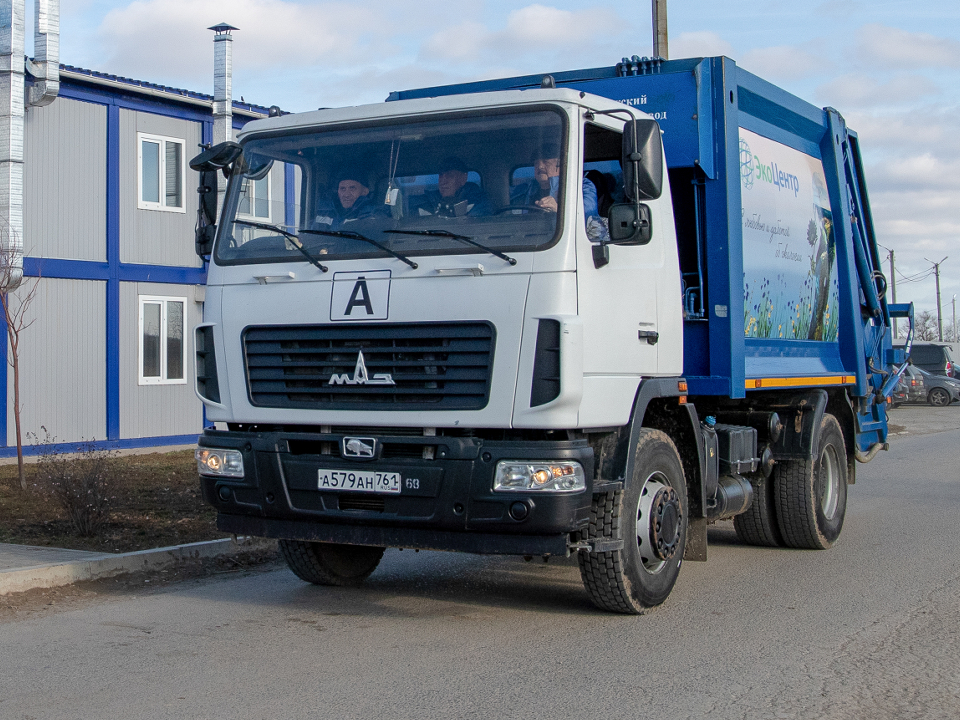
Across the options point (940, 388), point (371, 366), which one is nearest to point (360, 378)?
point (371, 366)

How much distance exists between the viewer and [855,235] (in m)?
9.99

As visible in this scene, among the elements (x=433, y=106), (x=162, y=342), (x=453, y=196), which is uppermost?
(x=433, y=106)

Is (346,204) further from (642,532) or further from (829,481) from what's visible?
(829,481)

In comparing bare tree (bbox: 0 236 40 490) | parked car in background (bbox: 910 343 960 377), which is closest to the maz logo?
bare tree (bbox: 0 236 40 490)

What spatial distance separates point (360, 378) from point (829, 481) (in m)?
5.10

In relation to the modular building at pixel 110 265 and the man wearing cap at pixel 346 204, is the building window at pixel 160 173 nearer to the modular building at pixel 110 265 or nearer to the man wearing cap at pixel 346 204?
the modular building at pixel 110 265

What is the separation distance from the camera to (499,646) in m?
5.70

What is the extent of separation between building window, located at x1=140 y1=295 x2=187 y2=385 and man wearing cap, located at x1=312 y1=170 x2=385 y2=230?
13.4 m

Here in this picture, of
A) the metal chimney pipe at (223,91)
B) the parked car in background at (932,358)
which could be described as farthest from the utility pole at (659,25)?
the parked car in background at (932,358)

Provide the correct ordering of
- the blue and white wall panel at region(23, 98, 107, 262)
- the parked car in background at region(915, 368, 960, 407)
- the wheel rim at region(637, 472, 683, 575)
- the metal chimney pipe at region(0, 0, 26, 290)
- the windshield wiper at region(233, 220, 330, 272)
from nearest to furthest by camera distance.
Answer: the windshield wiper at region(233, 220, 330, 272), the wheel rim at region(637, 472, 683, 575), the metal chimney pipe at region(0, 0, 26, 290), the blue and white wall panel at region(23, 98, 107, 262), the parked car in background at region(915, 368, 960, 407)

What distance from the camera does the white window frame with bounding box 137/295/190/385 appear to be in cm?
1872

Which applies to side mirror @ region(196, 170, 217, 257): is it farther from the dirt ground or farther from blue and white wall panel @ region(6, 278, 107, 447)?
blue and white wall panel @ region(6, 278, 107, 447)

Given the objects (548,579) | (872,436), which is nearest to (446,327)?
(548,579)

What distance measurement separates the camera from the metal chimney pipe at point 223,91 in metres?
19.4
